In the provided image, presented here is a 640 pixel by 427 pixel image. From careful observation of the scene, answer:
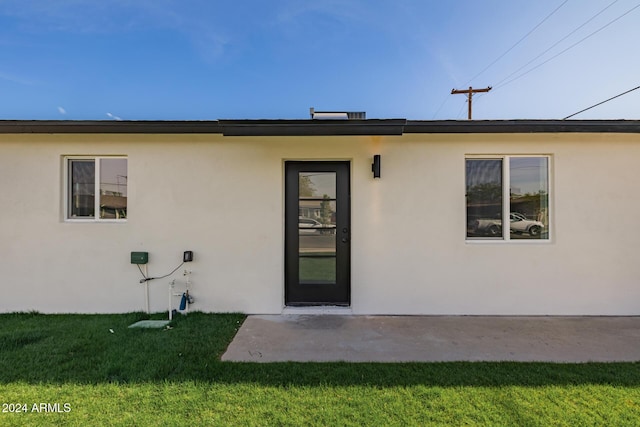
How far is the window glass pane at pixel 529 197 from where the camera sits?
410cm

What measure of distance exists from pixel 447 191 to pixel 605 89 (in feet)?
27.4

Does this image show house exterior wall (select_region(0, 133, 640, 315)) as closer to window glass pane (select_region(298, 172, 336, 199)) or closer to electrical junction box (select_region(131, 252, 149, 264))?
electrical junction box (select_region(131, 252, 149, 264))

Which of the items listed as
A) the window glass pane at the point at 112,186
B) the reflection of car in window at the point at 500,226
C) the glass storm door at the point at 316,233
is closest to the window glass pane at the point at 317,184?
the glass storm door at the point at 316,233

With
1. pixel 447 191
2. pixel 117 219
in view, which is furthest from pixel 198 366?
pixel 447 191

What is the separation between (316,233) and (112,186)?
123 inches

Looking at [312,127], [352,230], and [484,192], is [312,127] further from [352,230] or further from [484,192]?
[484,192]

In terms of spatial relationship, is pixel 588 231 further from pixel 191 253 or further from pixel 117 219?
pixel 117 219

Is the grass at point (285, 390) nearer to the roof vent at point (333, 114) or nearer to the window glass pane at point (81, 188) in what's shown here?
the window glass pane at point (81, 188)

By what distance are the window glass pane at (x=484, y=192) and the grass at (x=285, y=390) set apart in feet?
6.66

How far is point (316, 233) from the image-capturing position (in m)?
4.24

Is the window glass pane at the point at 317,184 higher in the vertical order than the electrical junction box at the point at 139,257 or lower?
higher

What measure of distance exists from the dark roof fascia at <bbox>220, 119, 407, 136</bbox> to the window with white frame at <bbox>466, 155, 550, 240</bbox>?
150cm

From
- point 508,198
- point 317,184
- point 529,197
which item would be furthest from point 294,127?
point 529,197

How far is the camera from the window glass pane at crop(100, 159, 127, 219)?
4.11 metres
